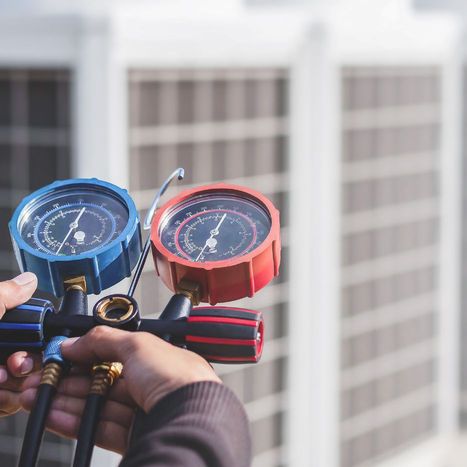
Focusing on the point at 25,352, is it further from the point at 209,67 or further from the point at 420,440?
the point at 420,440

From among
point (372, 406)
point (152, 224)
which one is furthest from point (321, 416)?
point (152, 224)

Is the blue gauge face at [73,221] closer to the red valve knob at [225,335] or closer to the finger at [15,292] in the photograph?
the finger at [15,292]

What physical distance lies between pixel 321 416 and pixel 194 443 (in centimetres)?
995

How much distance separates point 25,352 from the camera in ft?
5.49

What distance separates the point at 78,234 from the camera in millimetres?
1795

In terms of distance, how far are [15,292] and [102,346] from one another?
0.17 meters

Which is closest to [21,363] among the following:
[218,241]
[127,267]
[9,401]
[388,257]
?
[9,401]

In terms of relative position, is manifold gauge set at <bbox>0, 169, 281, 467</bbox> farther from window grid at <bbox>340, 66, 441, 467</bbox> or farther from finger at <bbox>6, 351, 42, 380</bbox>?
window grid at <bbox>340, 66, 441, 467</bbox>

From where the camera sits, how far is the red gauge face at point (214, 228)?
1771mm

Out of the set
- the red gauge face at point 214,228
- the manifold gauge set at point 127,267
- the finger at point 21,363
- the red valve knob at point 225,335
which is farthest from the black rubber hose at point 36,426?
the red gauge face at point 214,228

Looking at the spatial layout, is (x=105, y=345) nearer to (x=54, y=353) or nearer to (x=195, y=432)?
(x=54, y=353)

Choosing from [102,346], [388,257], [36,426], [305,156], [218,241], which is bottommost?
[388,257]

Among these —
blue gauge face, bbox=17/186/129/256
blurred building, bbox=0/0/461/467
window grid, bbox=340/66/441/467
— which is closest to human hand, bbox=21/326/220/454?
blue gauge face, bbox=17/186/129/256

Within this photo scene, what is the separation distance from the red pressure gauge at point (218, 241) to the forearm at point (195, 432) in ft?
0.94
